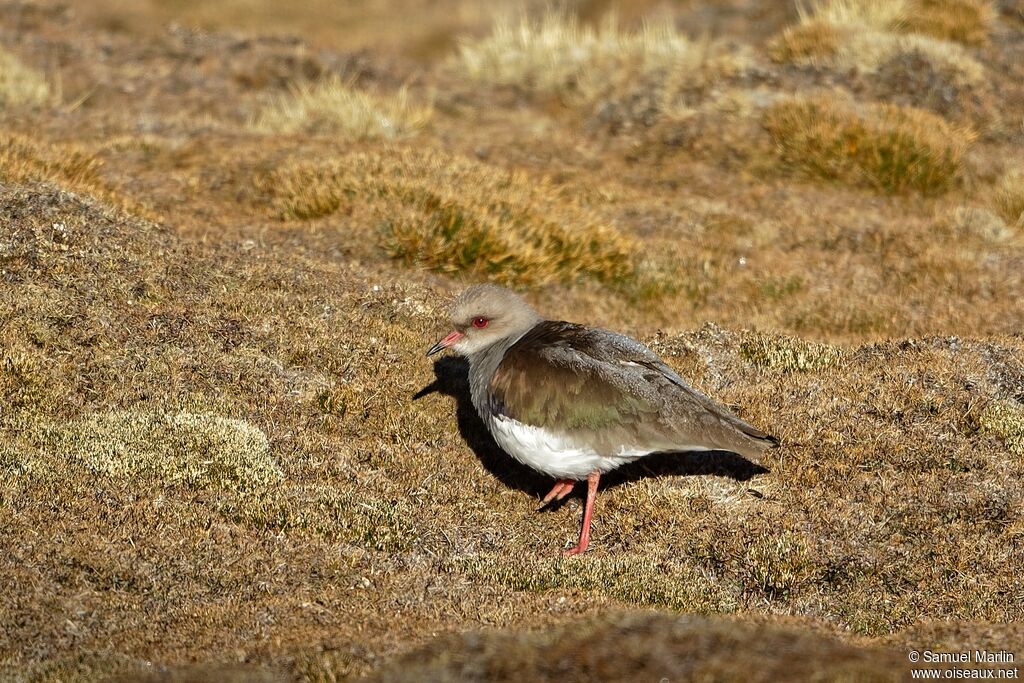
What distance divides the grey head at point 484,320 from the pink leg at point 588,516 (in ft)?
5.45

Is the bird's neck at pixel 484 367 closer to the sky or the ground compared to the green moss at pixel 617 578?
closer to the sky

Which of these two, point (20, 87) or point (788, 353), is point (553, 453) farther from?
point (20, 87)

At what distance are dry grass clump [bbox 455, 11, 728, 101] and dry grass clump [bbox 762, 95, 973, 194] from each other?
124 inches

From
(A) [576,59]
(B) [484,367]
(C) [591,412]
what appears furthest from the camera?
(A) [576,59]

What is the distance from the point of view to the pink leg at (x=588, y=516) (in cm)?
901

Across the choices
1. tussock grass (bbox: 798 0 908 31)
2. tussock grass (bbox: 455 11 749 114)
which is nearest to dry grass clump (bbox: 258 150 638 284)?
tussock grass (bbox: 455 11 749 114)

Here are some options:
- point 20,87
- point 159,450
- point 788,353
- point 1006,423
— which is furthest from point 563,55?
point 159,450

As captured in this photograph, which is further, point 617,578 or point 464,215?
point 464,215

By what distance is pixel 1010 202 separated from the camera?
677 inches

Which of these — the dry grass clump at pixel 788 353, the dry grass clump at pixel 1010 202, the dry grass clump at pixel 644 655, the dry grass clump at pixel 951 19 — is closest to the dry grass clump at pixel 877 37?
the dry grass clump at pixel 951 19

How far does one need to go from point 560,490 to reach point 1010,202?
11.1 m

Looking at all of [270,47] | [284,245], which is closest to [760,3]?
[270,47]

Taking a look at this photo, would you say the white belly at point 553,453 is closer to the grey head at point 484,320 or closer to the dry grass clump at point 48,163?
the grey head at point 484,320

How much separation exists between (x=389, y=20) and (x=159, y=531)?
31696 mm
